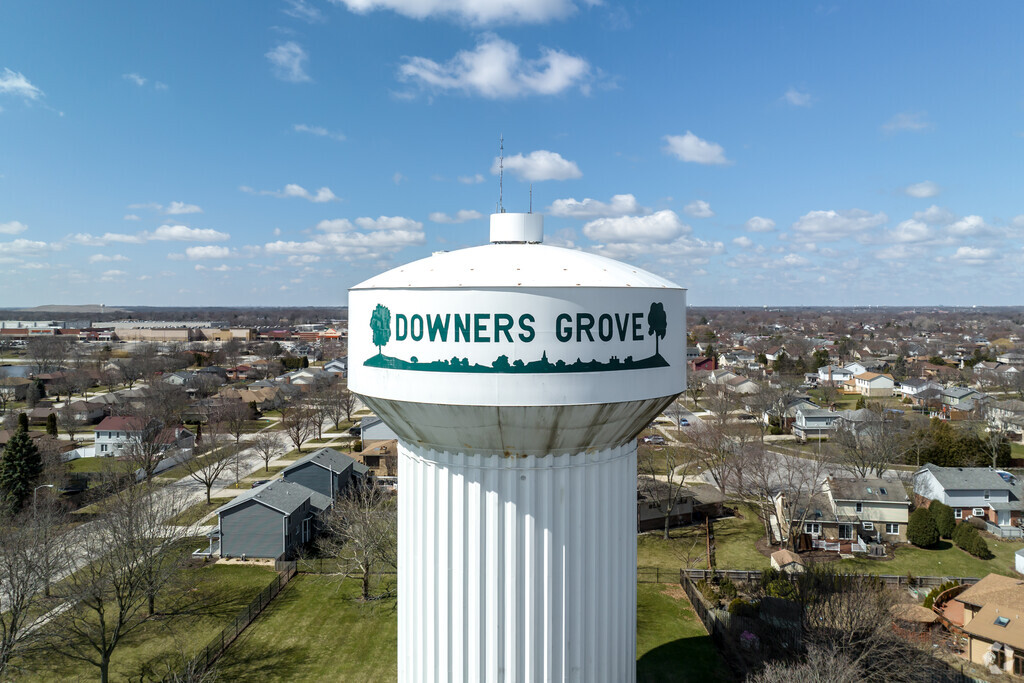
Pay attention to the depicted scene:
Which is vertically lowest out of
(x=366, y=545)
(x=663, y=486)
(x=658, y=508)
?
(x=658, y=508)

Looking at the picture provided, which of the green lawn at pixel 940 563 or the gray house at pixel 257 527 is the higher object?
the gray house at pixel 257 527

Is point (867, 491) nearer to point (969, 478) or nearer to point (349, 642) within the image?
point (969, 478)

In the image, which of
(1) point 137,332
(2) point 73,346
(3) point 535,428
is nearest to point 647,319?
(3) point 535,428

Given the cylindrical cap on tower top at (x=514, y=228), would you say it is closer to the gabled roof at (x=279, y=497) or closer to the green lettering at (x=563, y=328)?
the green lettering at (x=563, y=328)

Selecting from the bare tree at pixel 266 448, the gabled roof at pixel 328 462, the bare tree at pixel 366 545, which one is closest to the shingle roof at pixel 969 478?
the bare tree at pixel 366 545

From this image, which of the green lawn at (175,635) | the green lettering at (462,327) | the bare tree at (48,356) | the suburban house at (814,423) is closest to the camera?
the green lettering at (462,327)

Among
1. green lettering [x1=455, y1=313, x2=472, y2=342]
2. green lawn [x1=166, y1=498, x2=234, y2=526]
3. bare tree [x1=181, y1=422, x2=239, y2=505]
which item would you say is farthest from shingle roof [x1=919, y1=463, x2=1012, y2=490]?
bare tree [x1=181, y1=422, x2=239, y2=505]

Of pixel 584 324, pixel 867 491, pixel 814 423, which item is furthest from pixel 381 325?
pixel 814 423
